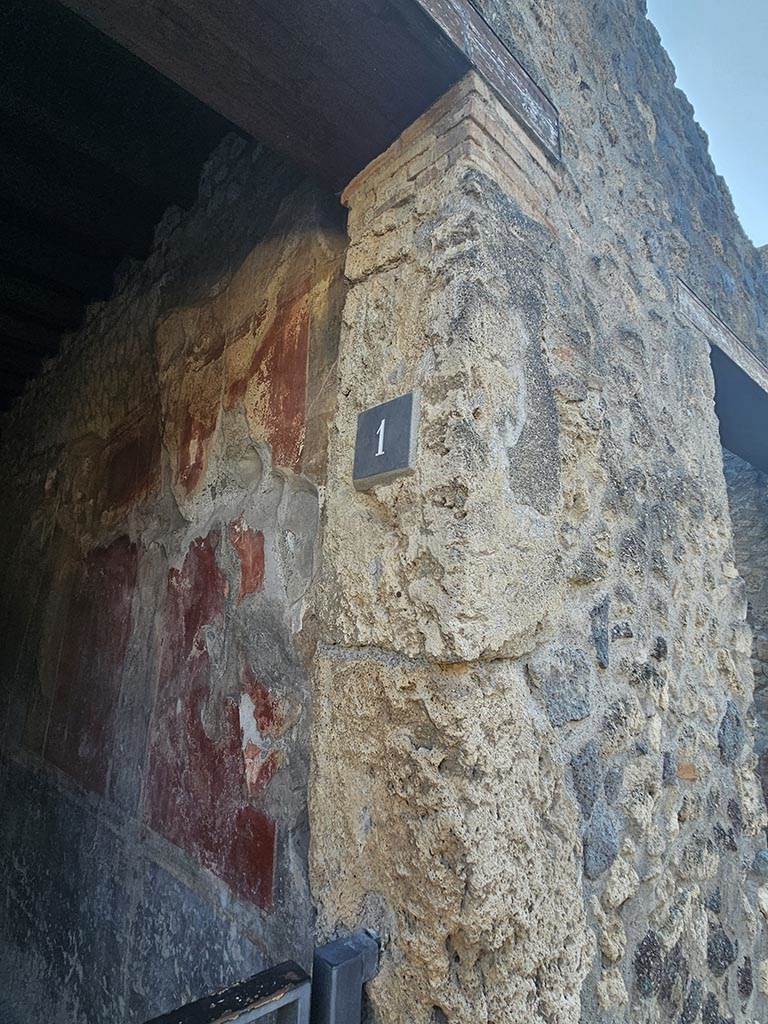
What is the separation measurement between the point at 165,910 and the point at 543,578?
975mm

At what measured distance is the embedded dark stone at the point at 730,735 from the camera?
49.9 inches

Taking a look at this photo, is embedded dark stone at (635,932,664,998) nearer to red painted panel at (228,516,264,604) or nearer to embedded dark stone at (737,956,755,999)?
embedded dark stone at (737,956,755,999)

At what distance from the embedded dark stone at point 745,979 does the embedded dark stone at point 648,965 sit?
32 centimetres

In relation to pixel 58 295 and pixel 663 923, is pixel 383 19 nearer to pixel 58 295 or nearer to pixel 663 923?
pixel 663 923

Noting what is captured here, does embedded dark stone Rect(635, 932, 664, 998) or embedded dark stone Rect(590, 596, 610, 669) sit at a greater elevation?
embedded dark stone Rect(590, 596, 610, 669)

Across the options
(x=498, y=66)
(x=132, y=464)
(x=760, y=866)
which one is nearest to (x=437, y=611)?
(x=498, y=66)

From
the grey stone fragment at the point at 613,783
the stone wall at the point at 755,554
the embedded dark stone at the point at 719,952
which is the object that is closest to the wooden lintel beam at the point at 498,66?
the grey stone fragment at the point at 613,783

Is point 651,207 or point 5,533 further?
point 5,533

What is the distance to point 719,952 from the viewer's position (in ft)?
3.56

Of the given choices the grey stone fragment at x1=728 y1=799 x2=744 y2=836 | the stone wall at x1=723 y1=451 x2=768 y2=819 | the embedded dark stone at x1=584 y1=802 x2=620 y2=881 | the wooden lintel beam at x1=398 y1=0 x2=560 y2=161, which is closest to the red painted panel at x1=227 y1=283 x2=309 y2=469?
the wooden lintel beam at x1=398 y1=0 x2=560 y2=161

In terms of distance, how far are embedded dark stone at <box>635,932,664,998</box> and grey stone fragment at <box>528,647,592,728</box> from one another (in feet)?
1.17

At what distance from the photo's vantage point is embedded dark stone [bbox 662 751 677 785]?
105cm

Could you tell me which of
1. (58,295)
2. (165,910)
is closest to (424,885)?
(165,910)

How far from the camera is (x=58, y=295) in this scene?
2082mm
